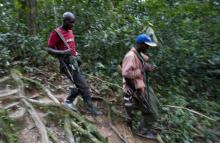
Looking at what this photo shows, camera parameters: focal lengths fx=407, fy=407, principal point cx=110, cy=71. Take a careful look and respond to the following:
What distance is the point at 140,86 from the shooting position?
6.72 m

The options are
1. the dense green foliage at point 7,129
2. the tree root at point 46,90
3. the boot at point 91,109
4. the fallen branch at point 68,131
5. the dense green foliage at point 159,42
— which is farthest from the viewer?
the dense green foliage at point 159,42

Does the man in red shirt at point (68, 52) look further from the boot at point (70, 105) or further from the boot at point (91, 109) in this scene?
the boot at point (91, 109)

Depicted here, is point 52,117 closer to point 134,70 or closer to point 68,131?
point 68,131

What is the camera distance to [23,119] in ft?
21.9

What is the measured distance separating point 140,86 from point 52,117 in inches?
62.2

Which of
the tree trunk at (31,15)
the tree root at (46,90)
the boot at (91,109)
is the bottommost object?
the boot at (91,109)

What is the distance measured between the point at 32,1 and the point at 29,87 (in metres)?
2.89

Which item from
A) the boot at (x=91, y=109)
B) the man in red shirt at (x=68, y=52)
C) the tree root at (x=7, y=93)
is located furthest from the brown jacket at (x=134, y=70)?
the tree root at (x=7, y=93)

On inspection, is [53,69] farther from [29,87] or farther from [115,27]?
[115,27]

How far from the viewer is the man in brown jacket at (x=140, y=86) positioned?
6.63m

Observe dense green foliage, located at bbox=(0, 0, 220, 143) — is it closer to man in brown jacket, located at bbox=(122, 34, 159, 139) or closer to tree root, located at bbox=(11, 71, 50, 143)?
tree root, located at bbox=(11, 71, 50, 143)

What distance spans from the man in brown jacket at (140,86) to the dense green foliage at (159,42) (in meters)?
0.90

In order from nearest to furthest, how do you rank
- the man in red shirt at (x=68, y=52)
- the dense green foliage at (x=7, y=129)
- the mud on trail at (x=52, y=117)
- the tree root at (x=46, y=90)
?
the dense green foliage at (x=7, y=129)
the mud on trail at (x=52, y=117)
the man in red shirt at (x=68, y=52)
the tree root at (x=46, y=90)

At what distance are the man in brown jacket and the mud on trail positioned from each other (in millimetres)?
343
